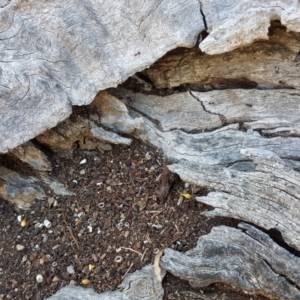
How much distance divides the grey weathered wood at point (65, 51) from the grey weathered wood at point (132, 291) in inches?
22.9

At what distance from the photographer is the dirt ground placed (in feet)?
6.66

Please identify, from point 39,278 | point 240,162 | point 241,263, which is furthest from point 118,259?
point 240,162

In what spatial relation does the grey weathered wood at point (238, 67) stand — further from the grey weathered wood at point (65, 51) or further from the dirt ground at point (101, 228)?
the dirt ground at point (101, 228)

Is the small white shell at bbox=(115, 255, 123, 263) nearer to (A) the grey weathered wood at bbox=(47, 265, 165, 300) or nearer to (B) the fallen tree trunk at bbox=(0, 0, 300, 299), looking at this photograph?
(A) the grey weathered wood at bbox=(47, 265, 165, 300)

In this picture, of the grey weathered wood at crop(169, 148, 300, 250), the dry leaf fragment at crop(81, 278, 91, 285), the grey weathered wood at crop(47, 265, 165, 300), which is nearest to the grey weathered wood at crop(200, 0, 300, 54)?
the grey weathered wood at crop(169, 148, 300, 250)

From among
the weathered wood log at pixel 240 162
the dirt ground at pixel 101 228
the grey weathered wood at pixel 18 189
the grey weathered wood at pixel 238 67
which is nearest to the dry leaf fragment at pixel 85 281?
the dirt ground at pixel 101 228

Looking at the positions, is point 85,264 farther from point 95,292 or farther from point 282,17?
point 282,17

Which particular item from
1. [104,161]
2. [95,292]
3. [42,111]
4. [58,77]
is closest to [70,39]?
[58,77]

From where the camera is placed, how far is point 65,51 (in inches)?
80.7

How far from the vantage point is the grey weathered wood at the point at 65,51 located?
2.01 metres

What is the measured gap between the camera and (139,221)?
2.11 meters

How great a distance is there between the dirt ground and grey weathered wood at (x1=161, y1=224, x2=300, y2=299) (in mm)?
75

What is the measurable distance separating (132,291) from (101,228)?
0.29m

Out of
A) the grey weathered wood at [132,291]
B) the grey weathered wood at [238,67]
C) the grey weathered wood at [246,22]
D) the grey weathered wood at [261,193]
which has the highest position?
the grey weathered wood at [246,22]
